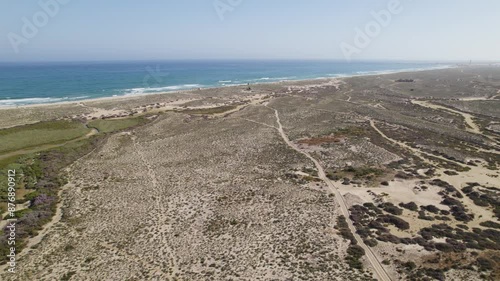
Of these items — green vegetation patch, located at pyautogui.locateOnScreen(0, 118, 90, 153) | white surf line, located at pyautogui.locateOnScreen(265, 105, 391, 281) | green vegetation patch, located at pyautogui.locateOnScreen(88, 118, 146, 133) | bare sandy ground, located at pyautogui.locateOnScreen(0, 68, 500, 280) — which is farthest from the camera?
green vegetation patch, located at pyautogui.locateOnScreen(88, 118, 146, 133)

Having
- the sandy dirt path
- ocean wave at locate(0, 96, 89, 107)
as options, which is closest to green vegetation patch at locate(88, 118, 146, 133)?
ocean wave at locate(0, 96, 89, 107)

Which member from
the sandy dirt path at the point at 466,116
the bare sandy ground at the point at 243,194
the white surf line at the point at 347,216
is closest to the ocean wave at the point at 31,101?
the bare sandy ground at the point at 243,194

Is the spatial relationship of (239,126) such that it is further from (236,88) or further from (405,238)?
(236,88)

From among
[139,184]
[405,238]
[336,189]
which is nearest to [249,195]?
[336,189]

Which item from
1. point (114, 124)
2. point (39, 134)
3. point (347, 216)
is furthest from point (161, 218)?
point (114, 124)

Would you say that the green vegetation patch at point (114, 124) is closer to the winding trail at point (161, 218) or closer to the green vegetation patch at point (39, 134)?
the green vegetation patch at point (39, 134)

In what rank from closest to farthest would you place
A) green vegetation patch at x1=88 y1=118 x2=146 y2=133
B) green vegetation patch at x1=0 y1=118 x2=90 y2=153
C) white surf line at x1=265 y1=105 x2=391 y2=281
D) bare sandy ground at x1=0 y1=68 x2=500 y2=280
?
white surf line at x1=265 y1=105 x2=391 y2=281
bare sandy ground at x1=0 y1=68 x2=500 y2=280
green vegetation patch at x1=0 y1=118 x2=90 y2=153
green vegetation patch at x1=88 y1=118 x2=146 y2=133

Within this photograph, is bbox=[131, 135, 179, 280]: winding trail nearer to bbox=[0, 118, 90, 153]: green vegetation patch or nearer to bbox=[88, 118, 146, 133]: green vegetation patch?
bbox=[88, 118, 146, 133]: green vegetation patch

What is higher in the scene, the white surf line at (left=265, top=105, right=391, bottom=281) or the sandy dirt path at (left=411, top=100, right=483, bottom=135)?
the sandy dirt path at (left=411, top=100, right=483, bottom=135)
